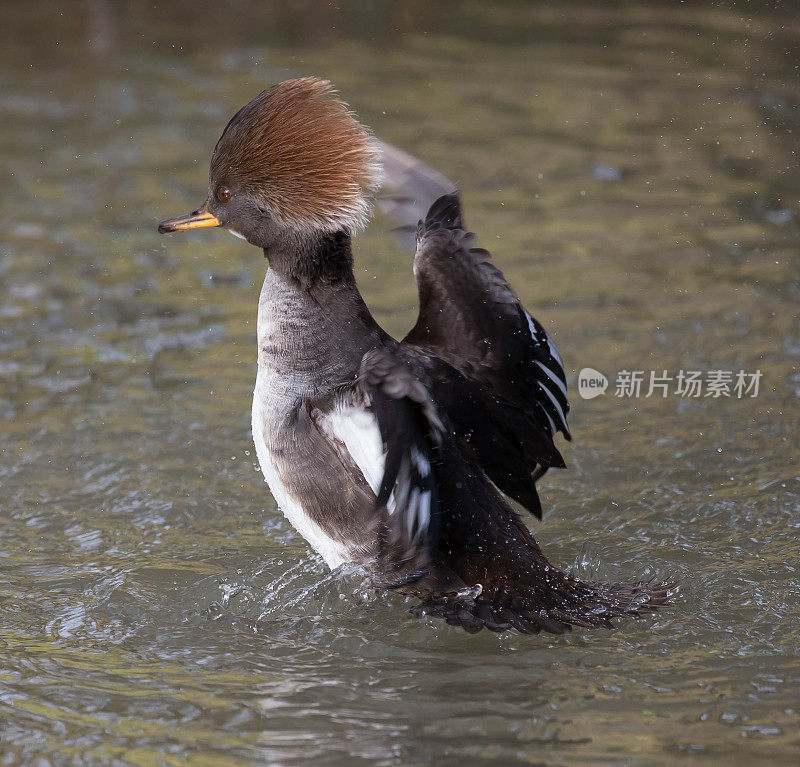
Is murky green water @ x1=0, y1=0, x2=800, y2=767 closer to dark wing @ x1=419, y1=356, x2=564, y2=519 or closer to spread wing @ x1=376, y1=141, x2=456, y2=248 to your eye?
dark wing @ x1=419, y1=356, x2=564, y2=519

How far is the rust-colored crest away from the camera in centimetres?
407

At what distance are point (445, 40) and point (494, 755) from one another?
30.2ft

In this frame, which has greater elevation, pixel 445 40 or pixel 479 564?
pixel 445 40

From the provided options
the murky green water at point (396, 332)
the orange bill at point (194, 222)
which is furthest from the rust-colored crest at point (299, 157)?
the murky green water at point (396, 332)

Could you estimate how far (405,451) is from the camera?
140 inches

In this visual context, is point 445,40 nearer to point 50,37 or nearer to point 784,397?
point 50,37

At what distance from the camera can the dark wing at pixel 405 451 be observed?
3.50 m

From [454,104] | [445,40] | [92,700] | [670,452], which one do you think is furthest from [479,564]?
[445,40]

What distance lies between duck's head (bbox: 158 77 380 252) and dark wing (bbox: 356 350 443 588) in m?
0.71

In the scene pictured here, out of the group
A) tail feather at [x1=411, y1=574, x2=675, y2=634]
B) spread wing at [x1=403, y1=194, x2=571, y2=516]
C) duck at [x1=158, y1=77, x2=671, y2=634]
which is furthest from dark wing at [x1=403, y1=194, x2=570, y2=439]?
tail feather at [x1=411, y1=574, x2=675, y2=634]

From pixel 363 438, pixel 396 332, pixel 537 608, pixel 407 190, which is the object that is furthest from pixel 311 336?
pixel 396 332

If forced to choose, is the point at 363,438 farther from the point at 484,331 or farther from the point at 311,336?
the point at 484,331

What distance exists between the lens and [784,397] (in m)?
5.85

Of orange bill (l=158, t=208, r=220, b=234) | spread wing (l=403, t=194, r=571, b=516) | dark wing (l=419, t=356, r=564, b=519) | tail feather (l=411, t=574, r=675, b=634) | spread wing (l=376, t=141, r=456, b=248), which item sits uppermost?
spread wing (l=376, t=141, r=456, b=248)
